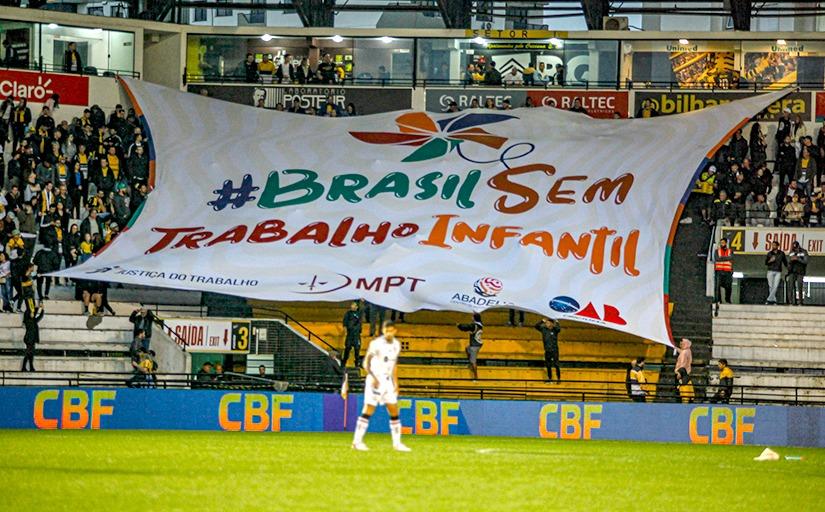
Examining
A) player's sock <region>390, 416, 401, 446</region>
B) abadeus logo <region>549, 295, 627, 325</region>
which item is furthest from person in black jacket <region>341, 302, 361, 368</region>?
player's sock <region>390, 416, 401, 446</region>

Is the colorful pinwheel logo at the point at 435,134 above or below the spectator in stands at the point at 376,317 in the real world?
above

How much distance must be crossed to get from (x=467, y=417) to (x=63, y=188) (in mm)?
13119

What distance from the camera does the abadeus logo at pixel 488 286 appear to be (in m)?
38.1

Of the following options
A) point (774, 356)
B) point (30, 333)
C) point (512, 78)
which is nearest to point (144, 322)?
point (30, 333)

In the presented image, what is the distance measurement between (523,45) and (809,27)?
62.7 ft

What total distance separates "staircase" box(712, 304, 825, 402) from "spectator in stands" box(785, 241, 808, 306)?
42 centimetres

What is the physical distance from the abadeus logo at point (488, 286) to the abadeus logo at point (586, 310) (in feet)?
4.59

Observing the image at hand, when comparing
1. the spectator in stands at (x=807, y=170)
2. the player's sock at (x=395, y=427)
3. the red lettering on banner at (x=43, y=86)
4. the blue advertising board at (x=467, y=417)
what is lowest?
the blue advertising board at (x=467, y=417)

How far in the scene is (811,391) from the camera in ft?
129

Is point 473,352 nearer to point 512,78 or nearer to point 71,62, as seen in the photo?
point 512,78

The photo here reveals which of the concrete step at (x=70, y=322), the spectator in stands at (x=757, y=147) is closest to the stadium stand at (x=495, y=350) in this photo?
the concrete step at (x=70, y=322)

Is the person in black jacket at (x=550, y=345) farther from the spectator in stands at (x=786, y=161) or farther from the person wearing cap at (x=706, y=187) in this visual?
the spectator in stands at (x=786, y=161)

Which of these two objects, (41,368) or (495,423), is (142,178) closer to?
(41,368)

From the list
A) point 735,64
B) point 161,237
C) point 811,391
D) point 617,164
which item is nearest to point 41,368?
point 161,237
